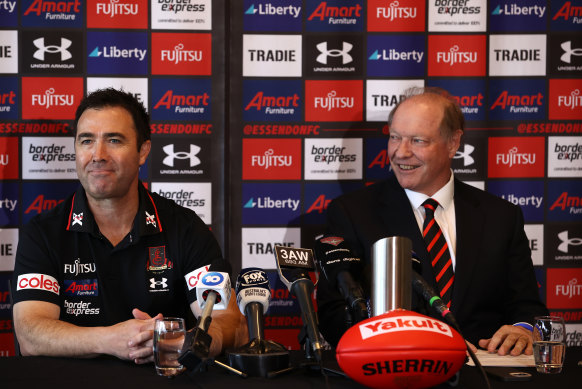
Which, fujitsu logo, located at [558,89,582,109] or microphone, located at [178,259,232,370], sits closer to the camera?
microphone, located at [178,259,232,370]

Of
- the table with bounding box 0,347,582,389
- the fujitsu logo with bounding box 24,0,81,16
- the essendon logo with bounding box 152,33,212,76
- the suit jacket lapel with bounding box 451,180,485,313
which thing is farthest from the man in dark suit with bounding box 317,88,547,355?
the fujitsu logo with bounding box 24,0,81,16

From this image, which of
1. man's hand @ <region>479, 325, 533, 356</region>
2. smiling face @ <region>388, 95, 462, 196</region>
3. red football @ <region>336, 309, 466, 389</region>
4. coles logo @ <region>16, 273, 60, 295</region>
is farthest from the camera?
smiling face @ <region>388, 95, 462, 196</region>

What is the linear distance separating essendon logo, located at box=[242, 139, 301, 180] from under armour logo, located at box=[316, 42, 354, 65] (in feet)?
1.34

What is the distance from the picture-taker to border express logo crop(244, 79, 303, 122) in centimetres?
321

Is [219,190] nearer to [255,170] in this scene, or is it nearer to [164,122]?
[255,170]

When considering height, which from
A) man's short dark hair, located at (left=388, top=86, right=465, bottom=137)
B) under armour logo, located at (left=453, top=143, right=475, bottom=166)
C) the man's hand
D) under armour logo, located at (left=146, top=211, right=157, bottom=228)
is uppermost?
man's short dark hair, located at (left=388, top=86, right=465, bottom=137)

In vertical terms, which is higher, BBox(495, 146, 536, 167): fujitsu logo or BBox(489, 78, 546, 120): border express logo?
BBox(489, 78, 546, 120): border express logo

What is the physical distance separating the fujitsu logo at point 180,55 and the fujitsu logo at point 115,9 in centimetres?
24

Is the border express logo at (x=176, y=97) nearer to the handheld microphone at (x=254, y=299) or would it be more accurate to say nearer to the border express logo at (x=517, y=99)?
the border express logo at (x=517, y=99)

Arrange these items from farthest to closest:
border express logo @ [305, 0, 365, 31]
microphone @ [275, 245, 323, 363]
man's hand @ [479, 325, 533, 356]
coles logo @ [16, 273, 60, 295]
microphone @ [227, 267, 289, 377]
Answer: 1. border express logo @ [305, 0, 365, 31]
2. coles logo @ [16, 273, 60, 295]
3. man's hand @ [479, 325, 533, 356]
4. microphone @ [227, 267, 289, 377]
5. microphone @ [275, 245, 323, 363]

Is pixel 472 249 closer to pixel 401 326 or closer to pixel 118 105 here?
pixel 401 326

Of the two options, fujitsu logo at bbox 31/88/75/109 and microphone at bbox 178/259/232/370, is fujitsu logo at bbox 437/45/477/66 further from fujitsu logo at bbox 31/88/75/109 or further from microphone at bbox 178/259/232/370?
microphone at bbox 178/259/232/370

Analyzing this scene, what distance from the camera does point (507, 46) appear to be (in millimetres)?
3309

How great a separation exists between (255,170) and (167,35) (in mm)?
756
